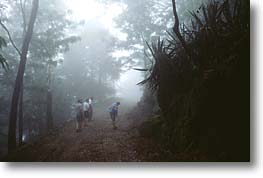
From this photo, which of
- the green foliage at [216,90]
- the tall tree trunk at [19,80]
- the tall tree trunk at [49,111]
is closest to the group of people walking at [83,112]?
the tall tree trunk at [49,111]

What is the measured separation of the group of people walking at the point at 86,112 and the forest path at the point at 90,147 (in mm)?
108

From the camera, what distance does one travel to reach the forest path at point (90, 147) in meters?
3.60

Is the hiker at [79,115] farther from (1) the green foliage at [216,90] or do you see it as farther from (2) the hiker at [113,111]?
(1) the green foliage at [216,90]

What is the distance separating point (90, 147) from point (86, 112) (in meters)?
0.51

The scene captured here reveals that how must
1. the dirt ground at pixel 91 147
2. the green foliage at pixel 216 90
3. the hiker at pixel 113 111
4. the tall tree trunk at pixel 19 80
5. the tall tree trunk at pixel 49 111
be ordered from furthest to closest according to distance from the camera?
the tall tree trunk at pixel 49 111 → the tall tree trunk at pixel 19 80 → the hiker at pixel 113 111 → the dirt ground at pixel 91 147 → the green foliage at pixel 216 90

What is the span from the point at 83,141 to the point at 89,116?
0.58 m

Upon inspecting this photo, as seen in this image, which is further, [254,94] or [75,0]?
[75,0]

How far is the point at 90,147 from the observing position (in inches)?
146

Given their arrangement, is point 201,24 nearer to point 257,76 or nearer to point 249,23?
point 249,23

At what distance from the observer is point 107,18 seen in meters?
4.33

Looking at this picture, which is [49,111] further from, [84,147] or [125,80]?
[125,80]

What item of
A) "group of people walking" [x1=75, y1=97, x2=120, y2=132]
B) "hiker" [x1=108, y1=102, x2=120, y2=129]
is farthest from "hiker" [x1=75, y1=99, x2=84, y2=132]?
"hiker" [x1=108, y1=102, x2=120, y2=129]

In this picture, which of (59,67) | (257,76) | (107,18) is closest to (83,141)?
(59,67)

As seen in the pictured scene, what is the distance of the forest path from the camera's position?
360 centimetres
